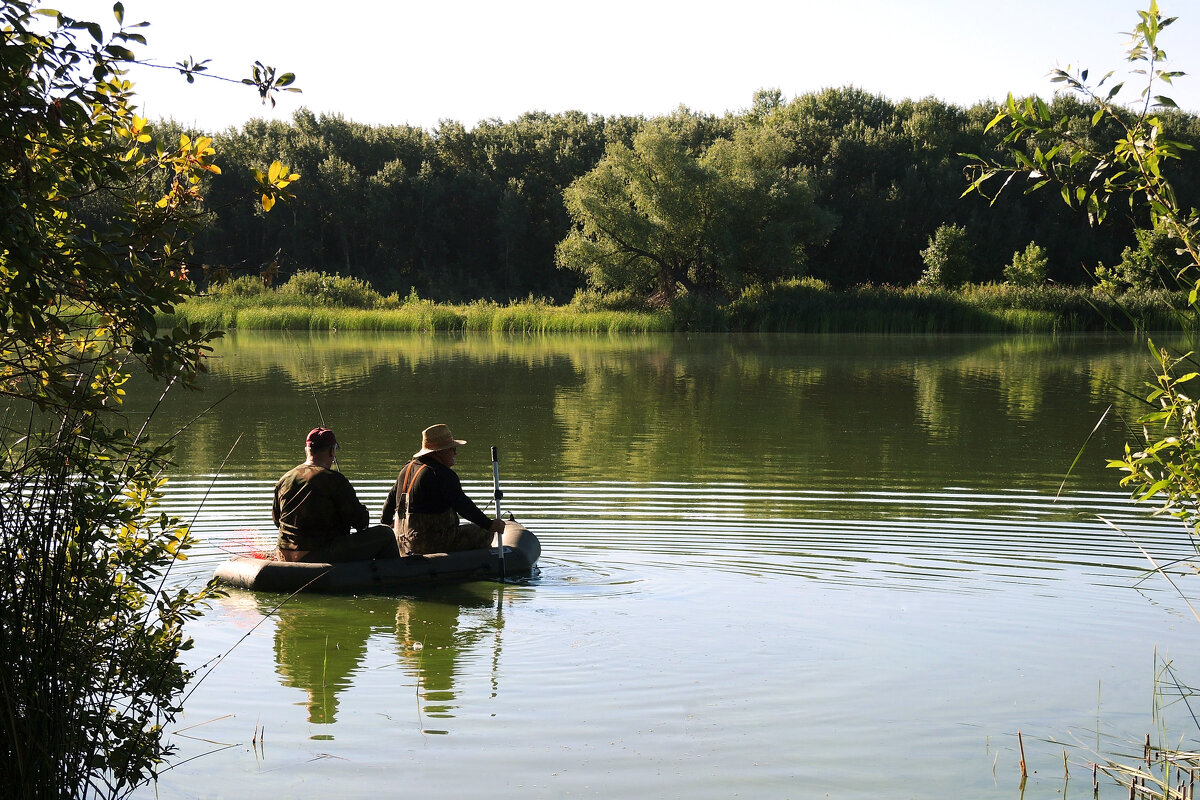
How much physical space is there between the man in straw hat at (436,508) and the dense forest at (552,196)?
43.1 metres

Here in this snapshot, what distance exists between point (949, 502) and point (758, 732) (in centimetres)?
609

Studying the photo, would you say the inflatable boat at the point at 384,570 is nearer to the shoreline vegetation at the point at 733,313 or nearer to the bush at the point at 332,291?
the shoreline vegetation at the point at 733,313

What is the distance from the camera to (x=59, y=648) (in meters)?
3.43

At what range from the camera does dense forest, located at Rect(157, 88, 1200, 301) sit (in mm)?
58344

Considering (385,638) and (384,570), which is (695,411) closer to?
(384,570)

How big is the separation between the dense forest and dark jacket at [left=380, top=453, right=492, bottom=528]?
43.2m

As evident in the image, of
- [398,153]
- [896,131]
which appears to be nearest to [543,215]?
[398,153]

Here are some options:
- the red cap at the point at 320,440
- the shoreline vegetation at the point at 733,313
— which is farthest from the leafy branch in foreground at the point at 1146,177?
the shoreline vegetation at the point at 733,313

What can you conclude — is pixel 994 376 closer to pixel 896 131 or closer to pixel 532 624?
pixel 532 624

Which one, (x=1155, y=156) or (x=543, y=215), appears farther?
(x=543, y=215)

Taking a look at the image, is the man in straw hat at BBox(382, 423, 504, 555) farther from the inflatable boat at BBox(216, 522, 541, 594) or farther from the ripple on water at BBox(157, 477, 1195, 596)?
the ripple on water at BBox(157, 477, 1195, 596)

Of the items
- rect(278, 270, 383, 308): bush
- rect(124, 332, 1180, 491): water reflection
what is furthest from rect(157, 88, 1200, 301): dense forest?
rect(124, 332, 1180, 491): water reflection

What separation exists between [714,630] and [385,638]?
6.12 ft

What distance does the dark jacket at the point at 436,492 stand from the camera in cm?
806
